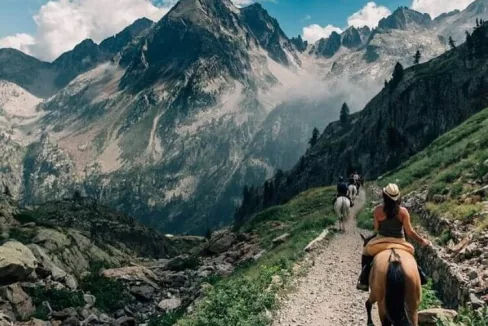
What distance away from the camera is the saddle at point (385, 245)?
1146 centimetres

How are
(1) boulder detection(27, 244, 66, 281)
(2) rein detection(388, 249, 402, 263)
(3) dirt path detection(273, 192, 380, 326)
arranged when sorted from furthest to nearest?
(1) boulder detection(27, 244, 66, 281) < (3) dirt path detection(273, 192, 380, 326) < (2) rein detection(388, 249, 402, 263)

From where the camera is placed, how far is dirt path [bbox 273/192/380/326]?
17031mm

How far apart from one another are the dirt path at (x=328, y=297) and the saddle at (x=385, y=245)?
499 cm

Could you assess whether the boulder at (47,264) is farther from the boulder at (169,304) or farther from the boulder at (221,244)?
the boulder at (221,244)

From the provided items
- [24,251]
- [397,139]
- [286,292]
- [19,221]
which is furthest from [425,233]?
[397,139]

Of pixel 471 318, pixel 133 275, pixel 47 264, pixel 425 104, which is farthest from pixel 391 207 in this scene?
pixel 425 104

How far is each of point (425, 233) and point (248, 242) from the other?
93.4 feet

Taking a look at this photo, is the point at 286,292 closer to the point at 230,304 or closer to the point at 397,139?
the point at 230,304

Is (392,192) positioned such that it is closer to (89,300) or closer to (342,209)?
(342,209)

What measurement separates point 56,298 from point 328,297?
18.6 m

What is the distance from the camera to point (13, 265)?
28047 millimetres

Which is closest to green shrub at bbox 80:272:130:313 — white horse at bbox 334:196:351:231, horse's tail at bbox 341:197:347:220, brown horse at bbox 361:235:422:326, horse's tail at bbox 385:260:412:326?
white horse at bbox 334:196:351:231

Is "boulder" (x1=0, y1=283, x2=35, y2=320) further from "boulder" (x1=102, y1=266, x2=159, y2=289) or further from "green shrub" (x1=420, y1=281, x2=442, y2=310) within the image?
"green shrub" (x1=420, y1=281, x2=442, y2=310)

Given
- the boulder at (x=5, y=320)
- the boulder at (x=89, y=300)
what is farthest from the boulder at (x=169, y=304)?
the boulder at (x=5, y=320)
